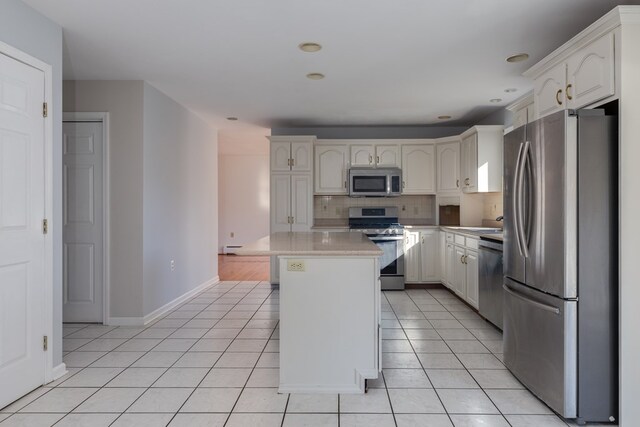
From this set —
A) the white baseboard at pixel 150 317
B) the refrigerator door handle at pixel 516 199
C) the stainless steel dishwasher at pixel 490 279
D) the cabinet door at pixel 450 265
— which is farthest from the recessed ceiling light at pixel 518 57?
the white baseboard at pixel 150 317

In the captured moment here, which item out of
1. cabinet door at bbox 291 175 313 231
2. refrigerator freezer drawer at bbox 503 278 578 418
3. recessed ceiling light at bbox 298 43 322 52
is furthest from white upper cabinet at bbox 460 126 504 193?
recessed ceiling light at bbox 298 43 322 52

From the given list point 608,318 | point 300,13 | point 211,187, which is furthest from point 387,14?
point 211,187

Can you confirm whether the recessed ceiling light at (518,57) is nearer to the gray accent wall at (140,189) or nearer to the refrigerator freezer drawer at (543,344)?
the refrigerator freezer drawer at (543,344)

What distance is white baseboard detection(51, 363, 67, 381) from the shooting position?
2576 mm

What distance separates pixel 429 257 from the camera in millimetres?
5398

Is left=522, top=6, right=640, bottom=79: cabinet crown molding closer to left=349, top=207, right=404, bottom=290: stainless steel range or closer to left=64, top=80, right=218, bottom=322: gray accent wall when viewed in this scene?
left=349, top=207, right=404, bottom=290: stainless steel range

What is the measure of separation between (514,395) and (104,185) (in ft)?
12.2

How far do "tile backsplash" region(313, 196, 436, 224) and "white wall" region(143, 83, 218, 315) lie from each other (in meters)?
1.64

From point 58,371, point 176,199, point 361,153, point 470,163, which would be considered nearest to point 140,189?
point 176,199

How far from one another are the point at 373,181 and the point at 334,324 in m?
3.44

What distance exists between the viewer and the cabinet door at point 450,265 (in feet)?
15.8

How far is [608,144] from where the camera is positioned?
2.02 metres

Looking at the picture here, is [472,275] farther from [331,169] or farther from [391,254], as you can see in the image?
[331,169]

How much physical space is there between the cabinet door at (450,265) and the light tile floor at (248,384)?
105 centimetres
